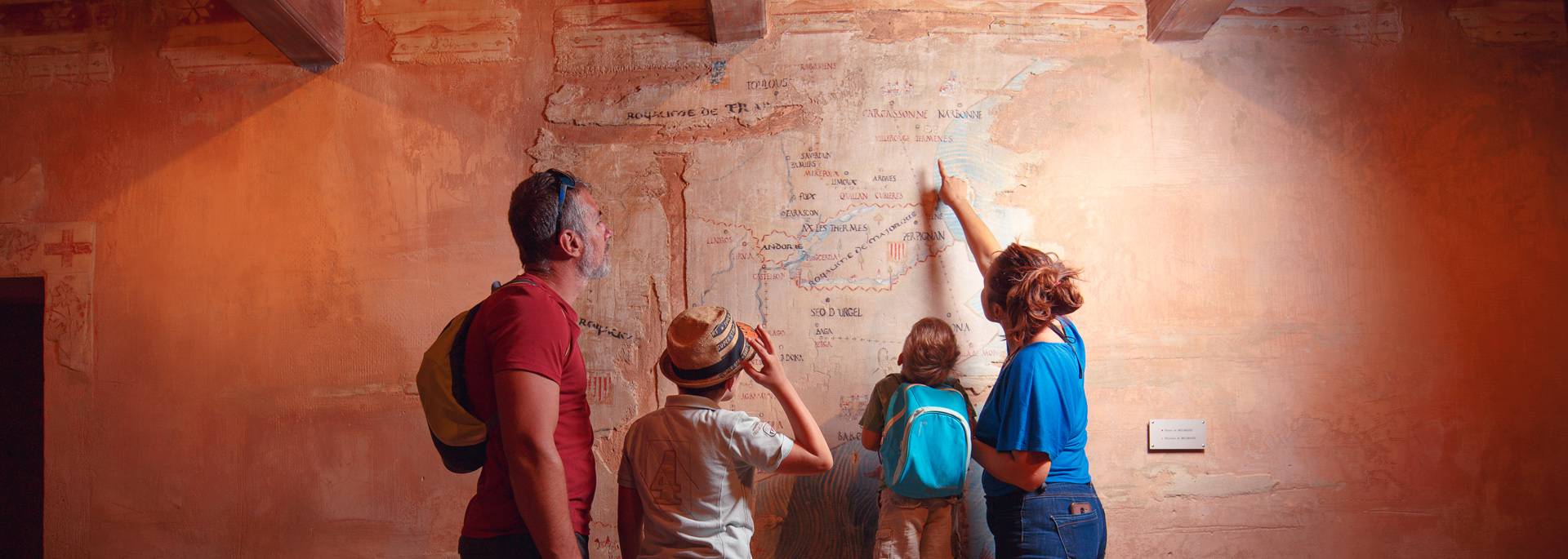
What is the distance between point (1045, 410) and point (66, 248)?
12.1ft

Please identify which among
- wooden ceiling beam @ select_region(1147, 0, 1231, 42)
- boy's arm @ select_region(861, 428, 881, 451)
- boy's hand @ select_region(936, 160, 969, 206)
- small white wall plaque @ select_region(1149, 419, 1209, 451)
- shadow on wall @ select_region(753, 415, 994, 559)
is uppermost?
wooden ceiling beam @ select_region(1147, 0, 1231, 42)

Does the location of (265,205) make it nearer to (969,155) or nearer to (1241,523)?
(969,155)

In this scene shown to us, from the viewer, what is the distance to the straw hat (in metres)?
1.92

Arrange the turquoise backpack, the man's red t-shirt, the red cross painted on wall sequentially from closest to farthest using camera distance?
1. the man's red t-shirt
2. the turquoise backpack
3. the red cross painted on wall

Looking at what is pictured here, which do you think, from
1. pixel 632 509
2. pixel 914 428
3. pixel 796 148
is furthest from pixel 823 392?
pixel 632 509

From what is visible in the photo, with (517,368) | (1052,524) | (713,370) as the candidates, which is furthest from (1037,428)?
(517,368)

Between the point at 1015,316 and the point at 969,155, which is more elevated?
the point at 969,155

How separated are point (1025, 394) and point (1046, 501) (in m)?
0.32

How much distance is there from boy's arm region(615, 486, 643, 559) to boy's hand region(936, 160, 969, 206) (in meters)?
1.72

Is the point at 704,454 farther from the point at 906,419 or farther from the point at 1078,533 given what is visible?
the point at 1078,533

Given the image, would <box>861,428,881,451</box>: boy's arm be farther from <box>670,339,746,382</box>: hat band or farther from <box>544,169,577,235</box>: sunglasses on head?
<box>544,169,577,235</box>: sunglasses on head

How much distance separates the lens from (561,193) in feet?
6.25

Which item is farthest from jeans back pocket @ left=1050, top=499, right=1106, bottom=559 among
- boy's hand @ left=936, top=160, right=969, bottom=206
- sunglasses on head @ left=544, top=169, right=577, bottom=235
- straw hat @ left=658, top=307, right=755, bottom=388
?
sunglasses on head @ left=544, top=169, right=577, bottom=235

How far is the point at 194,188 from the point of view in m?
3.35
